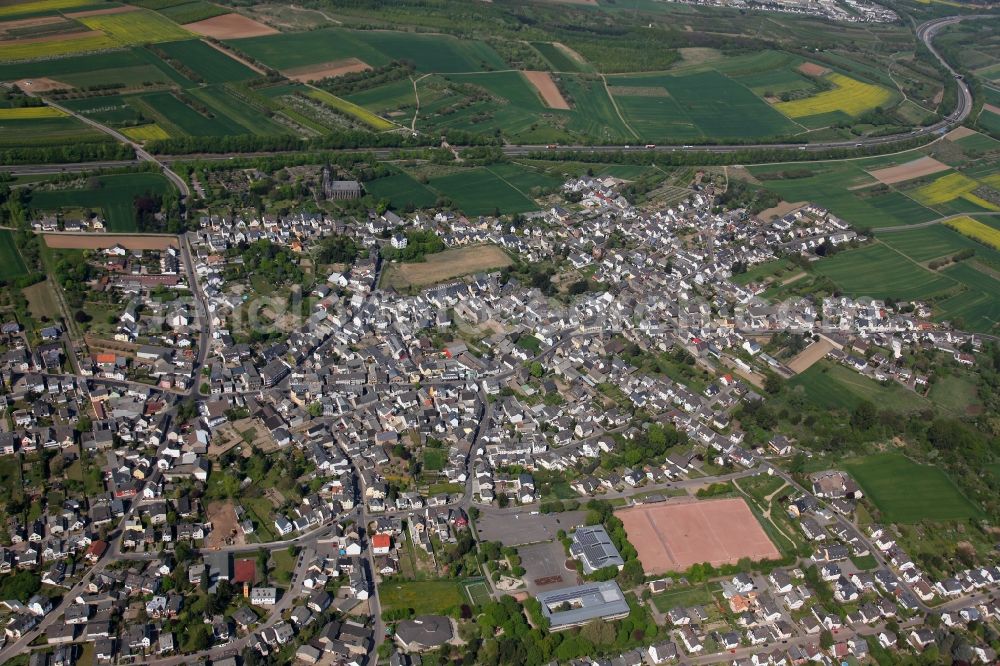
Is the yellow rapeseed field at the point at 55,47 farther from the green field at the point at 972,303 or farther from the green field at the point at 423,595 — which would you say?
the green field at the point at 972,303

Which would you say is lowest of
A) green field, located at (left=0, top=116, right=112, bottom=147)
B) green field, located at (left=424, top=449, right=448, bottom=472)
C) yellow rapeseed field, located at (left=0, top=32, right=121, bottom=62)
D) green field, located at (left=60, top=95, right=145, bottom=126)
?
green field, located at (left=424, top=449, right=448, bottom=472)

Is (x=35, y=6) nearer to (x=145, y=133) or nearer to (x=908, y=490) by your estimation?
(x=145, y=133)

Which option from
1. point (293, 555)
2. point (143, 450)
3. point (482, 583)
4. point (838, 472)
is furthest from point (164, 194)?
point (838, 472)

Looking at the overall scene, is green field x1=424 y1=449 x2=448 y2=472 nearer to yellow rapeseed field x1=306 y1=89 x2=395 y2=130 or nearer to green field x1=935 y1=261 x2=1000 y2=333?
green field x1=935 y1=261 x2=1000 y2=333

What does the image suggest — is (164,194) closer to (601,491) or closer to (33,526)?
(33,526)

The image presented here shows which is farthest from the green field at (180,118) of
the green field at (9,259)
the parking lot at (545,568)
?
the parking lot at (545,568)

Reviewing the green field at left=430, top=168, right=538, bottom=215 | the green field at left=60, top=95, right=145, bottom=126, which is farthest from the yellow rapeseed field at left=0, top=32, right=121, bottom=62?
the green field at left=430, top=168, right=538, bottom=215
